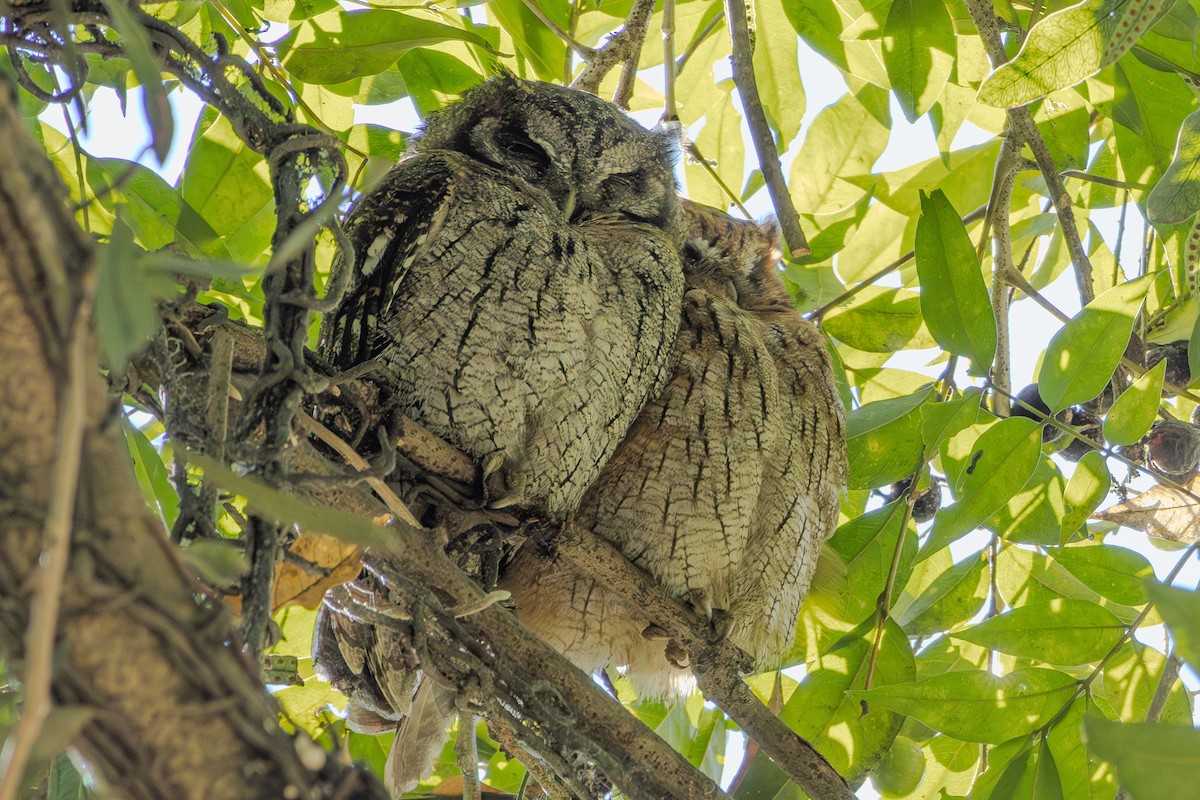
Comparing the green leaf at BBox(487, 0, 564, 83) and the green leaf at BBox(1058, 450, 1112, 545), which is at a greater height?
the green leaf at BBox(487, 0, 564, 83)

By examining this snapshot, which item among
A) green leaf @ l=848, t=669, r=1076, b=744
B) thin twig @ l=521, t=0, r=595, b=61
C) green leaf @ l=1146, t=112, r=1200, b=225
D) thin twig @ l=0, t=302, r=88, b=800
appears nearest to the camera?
thin twig @ l=0, t=302, r=88, b=800

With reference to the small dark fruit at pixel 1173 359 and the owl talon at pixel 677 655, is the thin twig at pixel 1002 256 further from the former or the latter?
the owl talon at pixel 677 655

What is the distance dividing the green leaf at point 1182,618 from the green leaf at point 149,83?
27.7 inches

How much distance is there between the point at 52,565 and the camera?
49cm

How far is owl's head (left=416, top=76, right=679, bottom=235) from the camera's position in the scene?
2020 mm

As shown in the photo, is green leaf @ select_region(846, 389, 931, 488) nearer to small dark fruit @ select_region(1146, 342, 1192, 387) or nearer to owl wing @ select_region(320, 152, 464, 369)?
small dark fruit @ select_region(1146, 342, 1192, 387)

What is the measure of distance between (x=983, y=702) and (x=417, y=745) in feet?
3.05

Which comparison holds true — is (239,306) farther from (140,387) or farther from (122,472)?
(122,472)

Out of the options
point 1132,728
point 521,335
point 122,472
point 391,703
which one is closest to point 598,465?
point 521,335

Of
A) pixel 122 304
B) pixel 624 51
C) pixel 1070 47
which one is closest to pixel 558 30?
pixel 624 51

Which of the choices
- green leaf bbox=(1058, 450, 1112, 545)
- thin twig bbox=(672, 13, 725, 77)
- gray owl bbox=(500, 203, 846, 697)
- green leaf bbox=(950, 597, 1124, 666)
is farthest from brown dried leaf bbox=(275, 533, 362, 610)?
thin twig bbox=(672, 13, 725, 77)

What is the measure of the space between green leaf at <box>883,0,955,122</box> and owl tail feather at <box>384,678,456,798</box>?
1.29 metres

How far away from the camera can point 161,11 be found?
1889 millimetres

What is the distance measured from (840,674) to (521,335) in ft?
2.65
